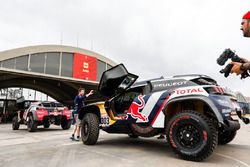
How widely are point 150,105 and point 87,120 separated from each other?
1.96 metres

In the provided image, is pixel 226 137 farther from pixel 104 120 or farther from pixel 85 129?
pixel 85 129

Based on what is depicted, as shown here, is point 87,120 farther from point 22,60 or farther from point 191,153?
point 22,60

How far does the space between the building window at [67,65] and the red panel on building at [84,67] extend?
0.42m

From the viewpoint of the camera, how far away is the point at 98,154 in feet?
→ 13.2

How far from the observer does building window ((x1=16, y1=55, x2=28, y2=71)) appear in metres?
17.1

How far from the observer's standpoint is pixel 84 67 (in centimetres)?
2169

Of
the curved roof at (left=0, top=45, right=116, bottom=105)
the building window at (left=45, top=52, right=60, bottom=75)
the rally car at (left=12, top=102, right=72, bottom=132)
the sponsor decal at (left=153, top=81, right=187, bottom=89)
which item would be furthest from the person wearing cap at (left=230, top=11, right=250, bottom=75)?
the building window at (left=45, top=52, right=60, bottom=75)

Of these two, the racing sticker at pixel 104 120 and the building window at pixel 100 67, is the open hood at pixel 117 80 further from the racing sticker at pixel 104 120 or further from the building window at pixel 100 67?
the building window at pixel 100 67

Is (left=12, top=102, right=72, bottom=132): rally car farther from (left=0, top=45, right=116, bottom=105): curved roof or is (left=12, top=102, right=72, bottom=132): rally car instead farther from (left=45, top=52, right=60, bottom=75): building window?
(left=45, top=52, right=60, bottom=75): building window

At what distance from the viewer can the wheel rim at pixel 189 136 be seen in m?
3.38

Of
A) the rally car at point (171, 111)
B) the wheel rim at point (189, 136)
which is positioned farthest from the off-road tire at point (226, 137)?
the wheel rim at point (189, 136)

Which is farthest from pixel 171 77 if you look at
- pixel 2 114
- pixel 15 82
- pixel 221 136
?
pixel 15 82

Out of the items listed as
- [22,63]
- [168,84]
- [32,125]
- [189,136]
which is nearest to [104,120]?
[168,84]

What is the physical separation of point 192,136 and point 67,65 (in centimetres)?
1857
